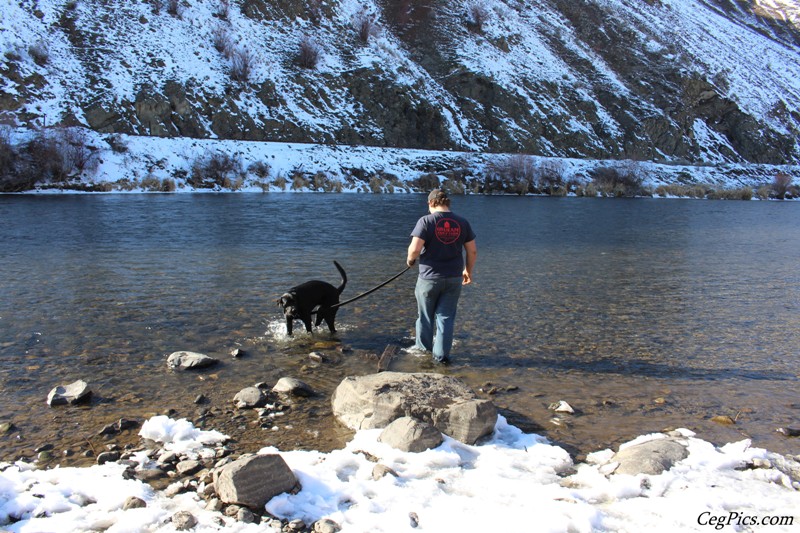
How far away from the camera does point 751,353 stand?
7344 millimetres

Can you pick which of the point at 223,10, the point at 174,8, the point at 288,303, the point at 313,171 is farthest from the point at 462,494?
the point at 223,10

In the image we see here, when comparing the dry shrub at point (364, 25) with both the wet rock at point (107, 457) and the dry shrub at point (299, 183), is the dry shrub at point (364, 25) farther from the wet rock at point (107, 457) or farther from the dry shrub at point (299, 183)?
the wet rock at point (107, 457)

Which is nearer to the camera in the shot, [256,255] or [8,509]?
[8,509]

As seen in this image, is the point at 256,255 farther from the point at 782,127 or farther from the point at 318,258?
the point at 782,127

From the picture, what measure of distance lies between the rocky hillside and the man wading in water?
138ft

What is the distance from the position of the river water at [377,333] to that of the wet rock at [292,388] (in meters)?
0.15

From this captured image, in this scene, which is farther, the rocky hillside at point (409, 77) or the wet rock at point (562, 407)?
the rocky hillside at point (409, 77)

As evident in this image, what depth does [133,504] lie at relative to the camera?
11.3 ft

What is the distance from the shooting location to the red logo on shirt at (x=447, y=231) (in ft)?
21.5

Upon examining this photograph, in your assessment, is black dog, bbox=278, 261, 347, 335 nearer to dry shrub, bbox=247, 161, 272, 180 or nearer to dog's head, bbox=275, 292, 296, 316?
dog's head, bbox=275, 292, 296, 316

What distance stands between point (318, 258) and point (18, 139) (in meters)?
33.1

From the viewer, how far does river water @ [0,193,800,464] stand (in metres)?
5.15

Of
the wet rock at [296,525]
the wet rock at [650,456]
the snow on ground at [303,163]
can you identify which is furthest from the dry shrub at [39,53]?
the wet rock at [650,456]

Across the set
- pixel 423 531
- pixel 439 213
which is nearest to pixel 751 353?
pixel 439 213
